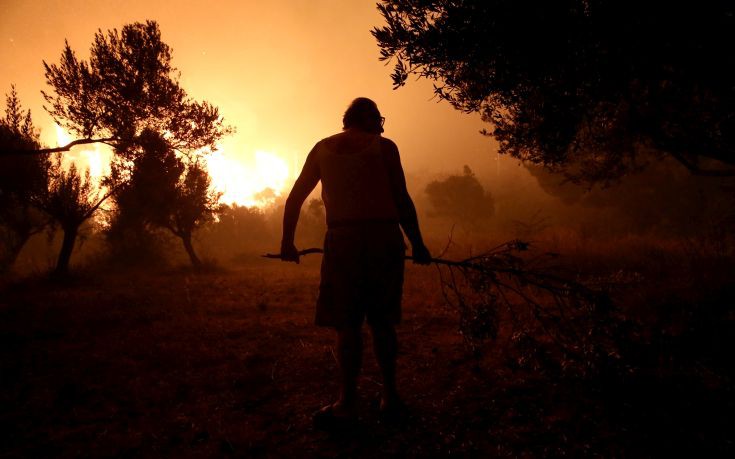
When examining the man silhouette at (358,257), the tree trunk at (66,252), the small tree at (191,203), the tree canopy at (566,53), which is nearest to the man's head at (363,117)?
the man silhouette at (358,257)

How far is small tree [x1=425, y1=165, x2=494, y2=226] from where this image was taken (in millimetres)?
37375

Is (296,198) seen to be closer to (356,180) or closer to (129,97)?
(356,180)

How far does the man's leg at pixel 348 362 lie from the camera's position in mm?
3107

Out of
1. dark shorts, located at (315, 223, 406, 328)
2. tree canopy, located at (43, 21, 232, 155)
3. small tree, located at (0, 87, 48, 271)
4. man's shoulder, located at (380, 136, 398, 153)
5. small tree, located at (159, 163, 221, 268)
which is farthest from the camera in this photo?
small tree, located at (159, 163, 221, 268)

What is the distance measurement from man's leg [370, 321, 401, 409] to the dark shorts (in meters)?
0.07

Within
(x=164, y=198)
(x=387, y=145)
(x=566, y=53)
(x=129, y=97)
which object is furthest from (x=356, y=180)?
(x=164, y=198)

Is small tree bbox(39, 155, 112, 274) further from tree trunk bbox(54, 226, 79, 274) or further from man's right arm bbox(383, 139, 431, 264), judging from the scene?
man's right arm bbox(383, 139, 431, 264)

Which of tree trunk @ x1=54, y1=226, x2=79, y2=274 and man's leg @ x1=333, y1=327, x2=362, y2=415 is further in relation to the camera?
tree trunk @ x1=54, y1=226, x2=79, y2=274

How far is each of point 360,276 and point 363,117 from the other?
1.50 meters

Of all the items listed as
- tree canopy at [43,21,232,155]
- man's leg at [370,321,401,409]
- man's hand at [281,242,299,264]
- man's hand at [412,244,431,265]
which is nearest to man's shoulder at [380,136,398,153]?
man's hand at [412,244,431,265]

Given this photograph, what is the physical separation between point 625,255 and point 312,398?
1354 cm

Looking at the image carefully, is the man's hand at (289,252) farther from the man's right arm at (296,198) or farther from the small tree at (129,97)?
the small tree at (129,97)

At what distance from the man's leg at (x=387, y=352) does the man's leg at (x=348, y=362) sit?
0.17 m

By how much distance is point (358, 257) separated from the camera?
3088mm
